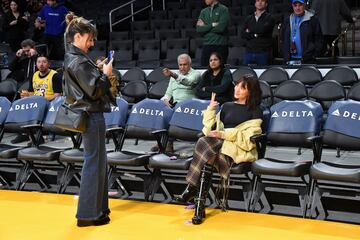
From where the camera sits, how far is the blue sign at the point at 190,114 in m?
6.18

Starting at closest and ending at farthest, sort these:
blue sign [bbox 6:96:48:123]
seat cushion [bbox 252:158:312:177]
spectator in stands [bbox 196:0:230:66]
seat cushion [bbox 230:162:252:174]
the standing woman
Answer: the standing woman, seat cushion [bbox 252:158:312:177], seat cushion [bbox 230:162:252:174], blue sign [bbox 6:96:48:123], spectator in stands [bbox 196:0:230:66]

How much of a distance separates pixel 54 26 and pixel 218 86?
4.67 metres

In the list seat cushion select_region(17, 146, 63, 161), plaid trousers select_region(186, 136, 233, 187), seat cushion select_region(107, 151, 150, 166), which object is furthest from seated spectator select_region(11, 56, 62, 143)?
plaid trousers select_region(186, 136, 233, 187)

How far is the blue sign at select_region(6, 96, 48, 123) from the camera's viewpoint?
22.8 ft

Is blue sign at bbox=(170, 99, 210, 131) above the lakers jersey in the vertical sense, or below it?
below

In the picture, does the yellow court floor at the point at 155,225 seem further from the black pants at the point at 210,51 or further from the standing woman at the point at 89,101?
the black pants at the point at 210,51

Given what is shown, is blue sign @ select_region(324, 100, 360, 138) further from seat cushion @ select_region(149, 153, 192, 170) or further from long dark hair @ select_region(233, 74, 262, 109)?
seat cushion @ select_region(149, 153, 192, 170)

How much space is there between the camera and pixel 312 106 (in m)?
5.73

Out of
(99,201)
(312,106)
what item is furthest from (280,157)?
Answer: (99,201)

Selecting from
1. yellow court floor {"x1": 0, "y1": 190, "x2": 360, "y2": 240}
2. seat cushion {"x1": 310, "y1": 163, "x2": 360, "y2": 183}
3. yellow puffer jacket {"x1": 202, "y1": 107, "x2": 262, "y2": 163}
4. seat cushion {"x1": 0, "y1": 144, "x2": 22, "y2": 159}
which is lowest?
yellow court floor {"x1": 0, "y1": 190, "x2": 360, "y2": 240}

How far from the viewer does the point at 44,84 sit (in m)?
8.12

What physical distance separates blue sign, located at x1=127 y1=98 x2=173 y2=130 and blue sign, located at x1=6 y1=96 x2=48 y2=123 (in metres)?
1.13

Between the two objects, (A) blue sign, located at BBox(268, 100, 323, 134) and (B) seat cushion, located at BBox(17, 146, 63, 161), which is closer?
(A) blue sign, located at BBox(268, 100, 323, 134)

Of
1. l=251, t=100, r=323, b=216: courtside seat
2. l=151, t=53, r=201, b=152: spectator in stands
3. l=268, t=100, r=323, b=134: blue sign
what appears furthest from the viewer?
l=151, t=53, r=201, b=152: spectator in stands
